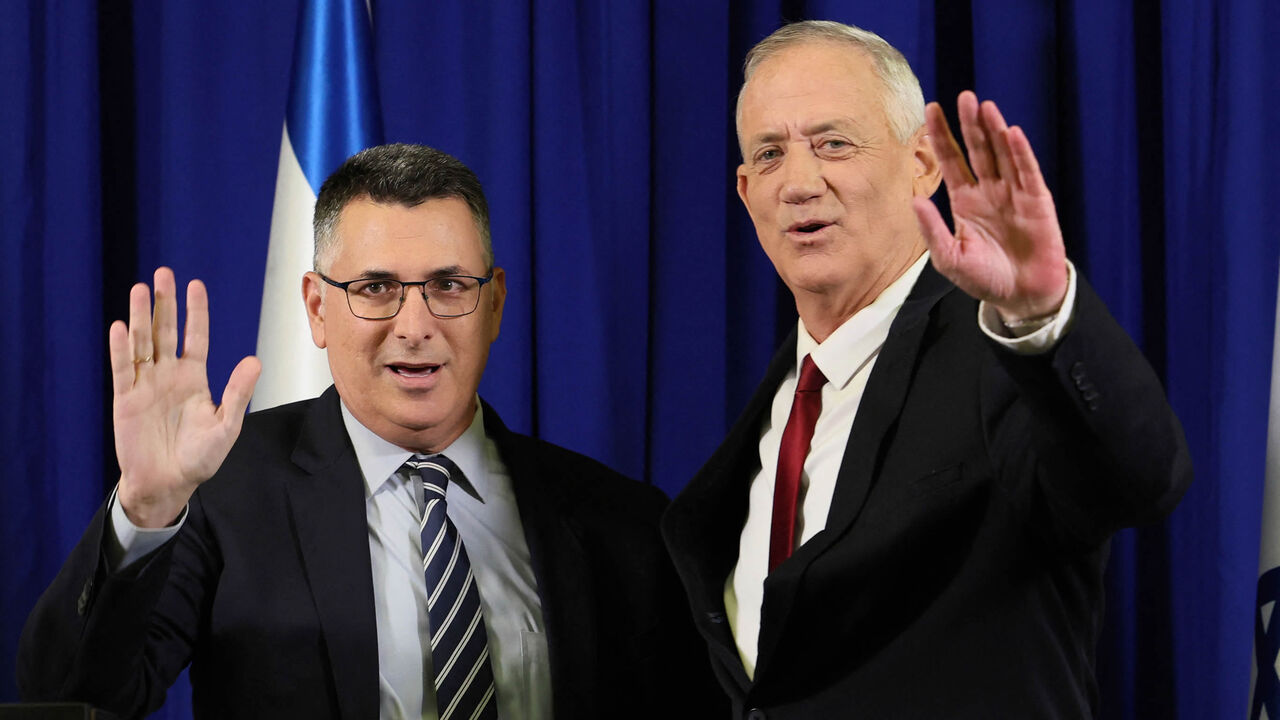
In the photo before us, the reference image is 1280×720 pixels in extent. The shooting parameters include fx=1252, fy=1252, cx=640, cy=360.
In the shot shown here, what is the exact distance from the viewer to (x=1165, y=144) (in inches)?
92.9

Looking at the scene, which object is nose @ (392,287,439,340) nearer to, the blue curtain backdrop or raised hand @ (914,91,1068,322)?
the blue curtain backdrop

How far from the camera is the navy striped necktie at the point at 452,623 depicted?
1798 mm

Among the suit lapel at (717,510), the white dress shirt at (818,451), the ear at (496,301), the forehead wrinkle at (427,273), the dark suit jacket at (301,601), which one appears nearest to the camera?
the dark suit jacket at (301,601)

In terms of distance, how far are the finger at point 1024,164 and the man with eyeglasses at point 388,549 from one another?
0.94m

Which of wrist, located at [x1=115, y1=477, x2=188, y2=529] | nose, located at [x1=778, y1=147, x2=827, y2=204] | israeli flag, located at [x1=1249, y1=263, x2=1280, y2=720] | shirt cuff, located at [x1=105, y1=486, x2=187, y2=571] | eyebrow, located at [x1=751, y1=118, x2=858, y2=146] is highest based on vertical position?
eyebrow, located at [x1=751, y1=118, x2=858, y2=146]

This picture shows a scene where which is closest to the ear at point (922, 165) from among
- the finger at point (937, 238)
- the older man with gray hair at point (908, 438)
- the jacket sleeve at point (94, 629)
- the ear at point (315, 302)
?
the older man with gray hair at point (908, 438)

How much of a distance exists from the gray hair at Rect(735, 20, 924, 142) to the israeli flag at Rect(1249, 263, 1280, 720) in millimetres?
873

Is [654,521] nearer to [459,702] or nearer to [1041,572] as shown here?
[459,702]

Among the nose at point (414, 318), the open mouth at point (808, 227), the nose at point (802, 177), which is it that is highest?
the nose at point (802, 177)

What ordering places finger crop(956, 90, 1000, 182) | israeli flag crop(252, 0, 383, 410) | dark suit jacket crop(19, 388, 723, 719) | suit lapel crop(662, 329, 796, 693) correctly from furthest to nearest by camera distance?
israeli flag crop(252, 0, 383, 410) < suit lapel crop(662, 329, 796, 693) < dark suit jacket crop(19, 388, 723, 719) < finger crop(956, 90, 1000, 182)

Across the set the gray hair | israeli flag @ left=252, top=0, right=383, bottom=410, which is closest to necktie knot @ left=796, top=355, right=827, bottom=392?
the gray hair

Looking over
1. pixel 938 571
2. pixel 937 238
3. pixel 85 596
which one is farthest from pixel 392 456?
pixel 937 238

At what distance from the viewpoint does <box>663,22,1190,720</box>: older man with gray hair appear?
1.17 m

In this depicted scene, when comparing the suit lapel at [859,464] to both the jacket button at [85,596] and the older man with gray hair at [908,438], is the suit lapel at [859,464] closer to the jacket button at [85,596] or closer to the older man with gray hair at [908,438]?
the older man with gray hair at [908,438]
